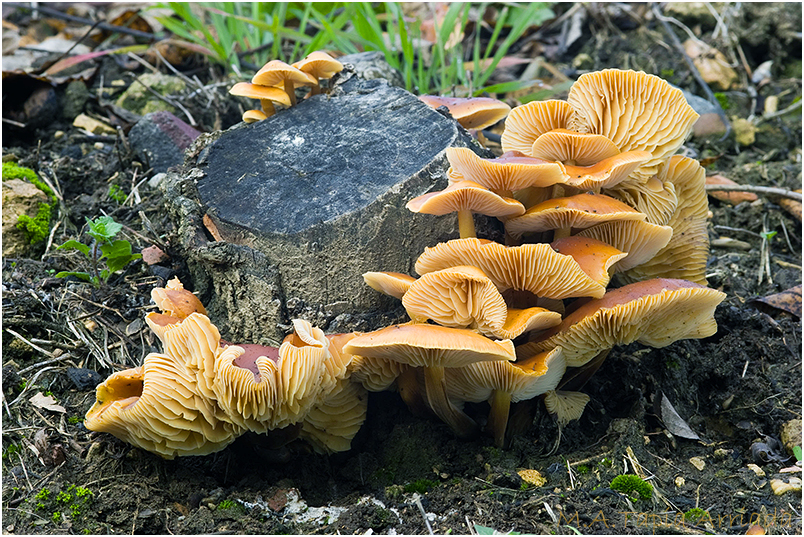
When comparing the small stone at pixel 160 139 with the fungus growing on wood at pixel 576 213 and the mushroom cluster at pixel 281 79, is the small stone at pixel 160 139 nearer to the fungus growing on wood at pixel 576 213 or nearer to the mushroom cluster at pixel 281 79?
the mushroom cluster at pixel 281 79

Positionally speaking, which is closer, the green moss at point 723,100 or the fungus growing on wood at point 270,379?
the fungus growing on wood at point 270,379

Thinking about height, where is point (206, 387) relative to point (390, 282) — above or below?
below

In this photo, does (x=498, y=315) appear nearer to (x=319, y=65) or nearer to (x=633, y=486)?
(x=633, y=486)

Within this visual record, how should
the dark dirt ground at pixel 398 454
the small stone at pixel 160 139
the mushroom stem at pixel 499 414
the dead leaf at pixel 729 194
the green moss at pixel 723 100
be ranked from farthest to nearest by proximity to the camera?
the green moss at pixel 723 100 < the dead leaf at pixel 729 194 < the small stone at pixel 160 139 < the mushroom stem at pixel 499 414 < the dark dirt ground at pixel 398 454

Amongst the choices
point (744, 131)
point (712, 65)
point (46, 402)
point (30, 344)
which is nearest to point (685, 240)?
point (744, 131)

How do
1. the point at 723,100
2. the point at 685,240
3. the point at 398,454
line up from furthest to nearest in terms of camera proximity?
the point at 723,100 < the point at 685,240 < the point at 398,454

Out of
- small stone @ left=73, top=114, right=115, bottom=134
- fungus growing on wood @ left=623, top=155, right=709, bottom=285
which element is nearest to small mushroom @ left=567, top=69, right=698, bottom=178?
fungus growing on wood @ left=623, top=155, right=709, bottom=285

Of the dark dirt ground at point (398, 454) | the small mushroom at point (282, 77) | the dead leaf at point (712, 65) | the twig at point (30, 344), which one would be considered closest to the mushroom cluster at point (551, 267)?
the dark dirt ground at point (398, 454)
